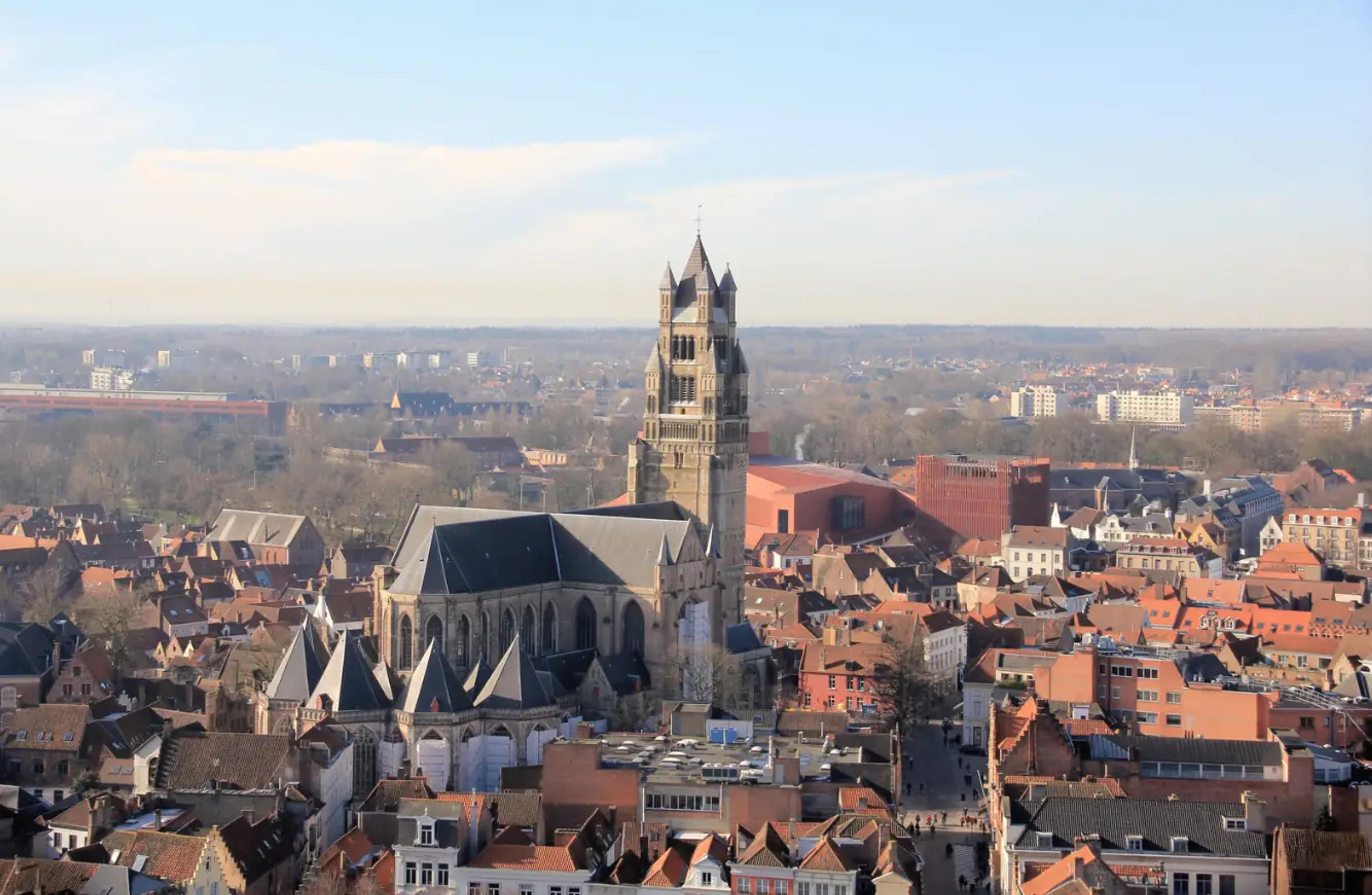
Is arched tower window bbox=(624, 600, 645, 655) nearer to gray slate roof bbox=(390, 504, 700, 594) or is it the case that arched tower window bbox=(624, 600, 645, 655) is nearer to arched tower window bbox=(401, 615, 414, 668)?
gray slate roof bbox=(390, 504, 700, 594)

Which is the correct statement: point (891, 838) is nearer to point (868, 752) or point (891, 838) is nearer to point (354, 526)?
point (868, 752)

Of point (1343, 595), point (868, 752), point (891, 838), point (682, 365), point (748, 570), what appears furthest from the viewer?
point (748, 570)

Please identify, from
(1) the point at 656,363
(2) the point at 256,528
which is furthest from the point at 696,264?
(2) the point at 256,528

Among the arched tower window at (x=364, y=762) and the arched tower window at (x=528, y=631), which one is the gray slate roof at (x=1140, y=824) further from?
the arched tower window at (x=528, y=631)

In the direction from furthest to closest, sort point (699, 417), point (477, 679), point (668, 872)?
point (699, 417) < point (477, 679) < point (668, 872)

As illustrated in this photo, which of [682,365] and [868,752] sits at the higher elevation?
[682,365]

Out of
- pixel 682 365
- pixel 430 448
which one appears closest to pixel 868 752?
pixel 682 365

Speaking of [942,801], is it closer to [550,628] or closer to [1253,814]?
[1253,814]
